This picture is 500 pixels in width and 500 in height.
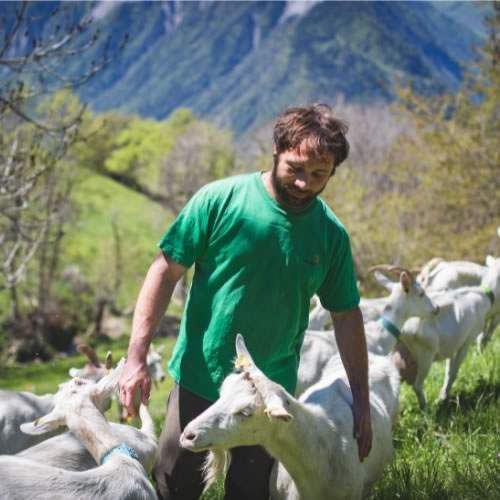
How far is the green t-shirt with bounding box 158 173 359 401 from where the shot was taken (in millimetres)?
3371

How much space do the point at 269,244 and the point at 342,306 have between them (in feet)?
1.96

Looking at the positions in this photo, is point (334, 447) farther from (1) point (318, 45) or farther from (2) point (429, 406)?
(1) point (318, 45)

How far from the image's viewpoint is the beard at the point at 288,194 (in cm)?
333

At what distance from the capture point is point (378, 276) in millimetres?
7027

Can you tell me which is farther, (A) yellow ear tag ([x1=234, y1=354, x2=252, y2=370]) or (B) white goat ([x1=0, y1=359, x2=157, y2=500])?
(A) yellow ear tag ([x1=234, y1=354, x2=252, y2=370])

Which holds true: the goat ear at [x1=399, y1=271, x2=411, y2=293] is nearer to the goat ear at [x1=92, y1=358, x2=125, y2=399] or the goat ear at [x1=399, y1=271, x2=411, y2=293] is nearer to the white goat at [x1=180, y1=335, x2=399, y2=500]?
the white goat at [x1=180, y1=335, x2=399, y2=500]

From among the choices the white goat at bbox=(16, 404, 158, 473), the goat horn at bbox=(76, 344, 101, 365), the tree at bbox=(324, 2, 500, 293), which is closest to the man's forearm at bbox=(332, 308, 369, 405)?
the white goat at bbox=(16, 404, 158, 473)

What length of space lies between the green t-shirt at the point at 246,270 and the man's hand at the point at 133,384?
33 centimetres

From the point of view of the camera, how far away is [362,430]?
12.4ft

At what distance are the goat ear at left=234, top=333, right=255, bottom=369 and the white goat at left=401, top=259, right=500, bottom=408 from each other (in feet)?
12.7

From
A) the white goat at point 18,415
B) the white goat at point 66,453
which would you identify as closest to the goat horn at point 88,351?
the white goat at point 18,415

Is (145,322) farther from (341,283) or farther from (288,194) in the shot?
(341,283)

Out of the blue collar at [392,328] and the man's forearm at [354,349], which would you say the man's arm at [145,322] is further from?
the blue collar at [392,328]

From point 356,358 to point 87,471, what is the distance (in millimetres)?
1480
